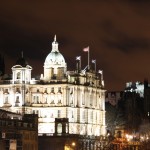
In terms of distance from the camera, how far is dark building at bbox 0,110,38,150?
124375 mm

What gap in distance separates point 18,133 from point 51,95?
42.8 meters

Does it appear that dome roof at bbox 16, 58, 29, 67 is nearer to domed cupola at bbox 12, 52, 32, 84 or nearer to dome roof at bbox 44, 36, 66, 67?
domed cupola at bbox 12, 52, 32, 84

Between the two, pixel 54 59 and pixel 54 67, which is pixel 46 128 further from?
pixel 54 59

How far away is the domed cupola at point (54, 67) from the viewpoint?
173875 mm

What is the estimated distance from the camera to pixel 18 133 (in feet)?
424

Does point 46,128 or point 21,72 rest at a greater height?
point 21,72

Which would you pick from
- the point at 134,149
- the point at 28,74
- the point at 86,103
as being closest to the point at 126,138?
the point at 134,149

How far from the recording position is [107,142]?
167 m

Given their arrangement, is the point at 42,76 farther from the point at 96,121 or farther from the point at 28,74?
the point at 96,121

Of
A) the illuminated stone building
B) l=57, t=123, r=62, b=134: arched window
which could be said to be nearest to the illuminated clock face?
the illuminated stone building

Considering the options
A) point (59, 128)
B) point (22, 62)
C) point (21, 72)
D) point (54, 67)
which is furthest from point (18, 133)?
point (54, 67)

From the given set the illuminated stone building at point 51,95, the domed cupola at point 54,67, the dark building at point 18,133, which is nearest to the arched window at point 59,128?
the illuminated stone building at point 51,95

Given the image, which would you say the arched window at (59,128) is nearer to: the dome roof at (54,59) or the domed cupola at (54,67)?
the domed cupola at (54,67)

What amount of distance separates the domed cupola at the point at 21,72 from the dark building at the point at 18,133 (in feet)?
93.0
